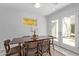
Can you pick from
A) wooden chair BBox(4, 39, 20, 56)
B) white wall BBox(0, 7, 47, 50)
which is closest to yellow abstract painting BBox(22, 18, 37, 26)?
white wall BBox(0, 7, 47, 50)

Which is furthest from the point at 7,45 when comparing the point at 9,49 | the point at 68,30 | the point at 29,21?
the point at 68,30

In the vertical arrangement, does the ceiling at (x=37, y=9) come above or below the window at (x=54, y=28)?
above

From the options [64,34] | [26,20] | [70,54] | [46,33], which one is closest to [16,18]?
[26,20]

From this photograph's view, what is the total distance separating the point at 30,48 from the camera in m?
1.65

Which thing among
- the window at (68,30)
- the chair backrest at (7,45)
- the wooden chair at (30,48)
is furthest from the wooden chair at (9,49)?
the window at (68,30)

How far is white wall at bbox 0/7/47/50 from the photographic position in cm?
161

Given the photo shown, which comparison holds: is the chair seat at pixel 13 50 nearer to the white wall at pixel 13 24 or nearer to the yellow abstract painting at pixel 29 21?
the white wall at pixel 13 24

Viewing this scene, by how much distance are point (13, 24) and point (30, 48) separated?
0.47 metres

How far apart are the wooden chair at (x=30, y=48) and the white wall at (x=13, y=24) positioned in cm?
16

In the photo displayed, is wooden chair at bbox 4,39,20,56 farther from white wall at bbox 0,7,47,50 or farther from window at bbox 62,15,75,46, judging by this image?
window at bbox 62,15,75,46

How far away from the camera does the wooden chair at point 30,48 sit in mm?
1612

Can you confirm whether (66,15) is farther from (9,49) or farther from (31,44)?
(9,49)

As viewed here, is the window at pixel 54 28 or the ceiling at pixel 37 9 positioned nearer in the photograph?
the ceiling at pixel 37 9

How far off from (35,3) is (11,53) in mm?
865
